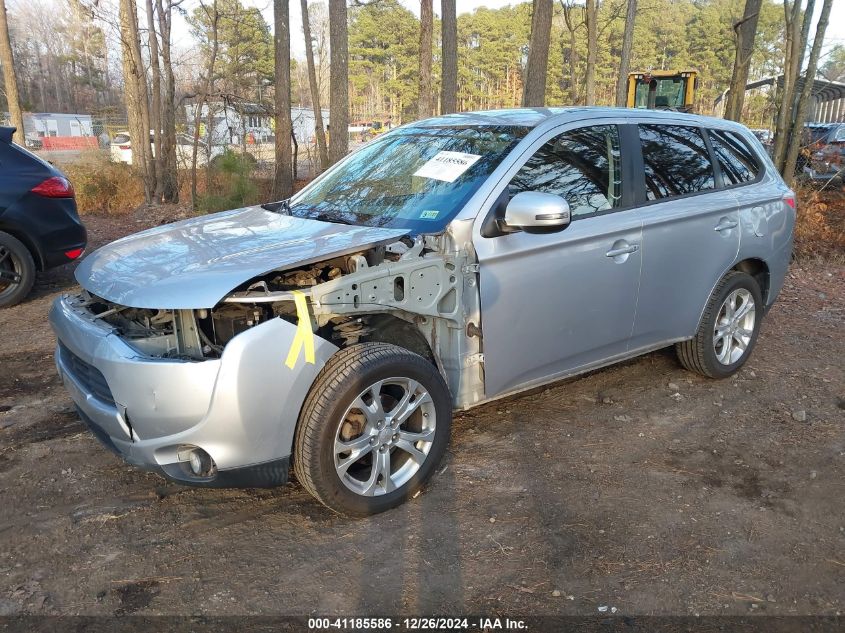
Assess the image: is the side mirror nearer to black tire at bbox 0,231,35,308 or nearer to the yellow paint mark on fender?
the yellow paint mark on fender

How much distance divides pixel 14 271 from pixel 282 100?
332 inches

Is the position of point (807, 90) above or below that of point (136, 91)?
above

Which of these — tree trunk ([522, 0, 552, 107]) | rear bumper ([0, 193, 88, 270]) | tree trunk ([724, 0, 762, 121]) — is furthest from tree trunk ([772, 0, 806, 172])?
rear bumper ([0, 193, 88, 270])

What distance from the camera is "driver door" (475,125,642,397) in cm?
343

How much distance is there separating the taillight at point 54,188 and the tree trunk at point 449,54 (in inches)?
456

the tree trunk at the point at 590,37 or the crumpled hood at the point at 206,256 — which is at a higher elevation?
the tree trunk at the point at 590,37

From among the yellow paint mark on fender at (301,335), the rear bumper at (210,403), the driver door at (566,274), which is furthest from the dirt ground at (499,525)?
the yellow paint mark on fender at (301,335)

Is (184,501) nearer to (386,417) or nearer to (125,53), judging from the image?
(386,417)

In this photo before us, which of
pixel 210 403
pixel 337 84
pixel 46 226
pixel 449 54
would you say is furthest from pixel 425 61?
pixel 210 403

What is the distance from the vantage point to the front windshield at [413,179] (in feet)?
11.6

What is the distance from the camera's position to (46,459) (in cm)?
365

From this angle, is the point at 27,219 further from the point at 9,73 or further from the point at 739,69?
the point at 739,69

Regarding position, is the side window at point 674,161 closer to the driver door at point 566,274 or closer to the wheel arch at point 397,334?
the driver door at point 566,274

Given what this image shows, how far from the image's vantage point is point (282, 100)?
545 inches
